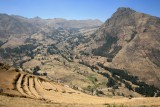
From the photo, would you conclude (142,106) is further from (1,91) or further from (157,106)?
(1,91)

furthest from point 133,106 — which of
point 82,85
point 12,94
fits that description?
point 82,85

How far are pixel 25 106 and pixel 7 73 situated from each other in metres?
48.1

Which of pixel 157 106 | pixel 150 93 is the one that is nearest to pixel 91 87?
pixel 150 93

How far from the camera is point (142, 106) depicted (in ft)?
116

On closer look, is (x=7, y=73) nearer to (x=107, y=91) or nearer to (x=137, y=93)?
(x=107, y=91)

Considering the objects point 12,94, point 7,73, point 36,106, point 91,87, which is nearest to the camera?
point 36,106

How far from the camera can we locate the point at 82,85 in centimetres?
19712

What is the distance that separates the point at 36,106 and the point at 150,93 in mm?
178208

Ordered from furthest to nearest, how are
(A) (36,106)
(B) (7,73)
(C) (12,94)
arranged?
(B) (7,73)
(C) (12,94)
(A) (36,106)

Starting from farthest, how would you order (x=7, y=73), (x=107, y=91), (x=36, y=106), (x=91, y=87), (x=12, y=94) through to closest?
1. (x=91, y=87)
2. (x=107, y=91)
3. (x=7, y=73)
4. (x=12, y=94)
5. (x=36, y=106)

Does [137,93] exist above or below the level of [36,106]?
below

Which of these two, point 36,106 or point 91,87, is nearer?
point 36,106

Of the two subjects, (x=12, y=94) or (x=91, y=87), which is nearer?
(x=12, y=94)

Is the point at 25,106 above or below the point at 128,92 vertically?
above
